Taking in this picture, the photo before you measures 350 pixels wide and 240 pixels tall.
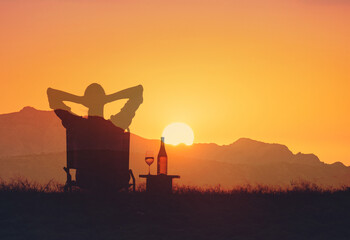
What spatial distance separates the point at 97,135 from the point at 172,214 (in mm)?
3589

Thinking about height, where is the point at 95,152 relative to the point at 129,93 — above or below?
below

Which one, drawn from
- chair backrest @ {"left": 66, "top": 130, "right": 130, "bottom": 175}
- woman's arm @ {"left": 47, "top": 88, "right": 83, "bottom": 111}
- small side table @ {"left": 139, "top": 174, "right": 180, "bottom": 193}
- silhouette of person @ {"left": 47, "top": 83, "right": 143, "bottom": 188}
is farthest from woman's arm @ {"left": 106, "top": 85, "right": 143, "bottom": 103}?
small side table @ {"left": 139, "top": 174, "right": 180, "bottom": 193}

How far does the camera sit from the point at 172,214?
1101cm

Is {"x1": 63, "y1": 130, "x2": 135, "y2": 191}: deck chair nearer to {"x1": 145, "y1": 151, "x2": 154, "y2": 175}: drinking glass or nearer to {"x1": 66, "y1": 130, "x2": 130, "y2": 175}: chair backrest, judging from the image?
{"x1": 66, "y1": 130, "x2": 130, "y2": 175}: chair backrest

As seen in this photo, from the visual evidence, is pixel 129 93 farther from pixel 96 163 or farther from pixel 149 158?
pixel 96 163

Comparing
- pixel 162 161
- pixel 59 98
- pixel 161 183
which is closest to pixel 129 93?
pixel 59 98

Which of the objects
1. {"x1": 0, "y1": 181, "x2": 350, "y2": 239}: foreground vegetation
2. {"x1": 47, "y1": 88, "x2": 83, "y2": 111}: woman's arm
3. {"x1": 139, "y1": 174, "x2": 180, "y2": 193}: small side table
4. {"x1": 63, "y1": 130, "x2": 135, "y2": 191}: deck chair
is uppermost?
{"x1": 47, "y1": 88, "x2": 83, "y2": 111}: woman's arm

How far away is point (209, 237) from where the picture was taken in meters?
9.47

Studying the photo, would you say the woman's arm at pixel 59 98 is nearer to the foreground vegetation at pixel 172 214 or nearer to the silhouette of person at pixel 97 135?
the silhouette of person at pixel 97 135

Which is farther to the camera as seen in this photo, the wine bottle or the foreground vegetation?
the wine bottle

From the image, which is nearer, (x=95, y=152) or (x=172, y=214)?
(x=172, y=214)

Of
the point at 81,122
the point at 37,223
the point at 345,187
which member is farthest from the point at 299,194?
the point at 37,223

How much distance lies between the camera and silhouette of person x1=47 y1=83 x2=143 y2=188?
42.9ft

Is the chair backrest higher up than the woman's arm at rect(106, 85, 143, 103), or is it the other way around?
the woman's arm at rect(106, 85, 143, 103)
